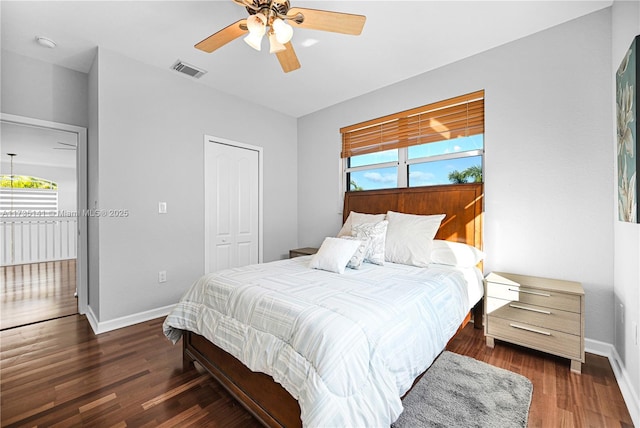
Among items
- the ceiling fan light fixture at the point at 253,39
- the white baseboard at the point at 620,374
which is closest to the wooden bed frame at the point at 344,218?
the white baseboard at the point at 620,374

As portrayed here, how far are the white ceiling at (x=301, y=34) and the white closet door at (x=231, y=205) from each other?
0.96 meters

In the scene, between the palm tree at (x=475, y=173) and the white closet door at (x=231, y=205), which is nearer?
the palm tree at (x=475, y=173)

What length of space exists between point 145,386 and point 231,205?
7.67ft

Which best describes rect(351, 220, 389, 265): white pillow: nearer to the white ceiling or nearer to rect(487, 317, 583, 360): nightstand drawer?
rect(487, 317, 583, 360): nightstand drawer

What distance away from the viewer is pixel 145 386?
1825mm

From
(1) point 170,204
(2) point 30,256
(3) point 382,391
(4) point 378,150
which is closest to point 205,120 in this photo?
(1) point 170,204

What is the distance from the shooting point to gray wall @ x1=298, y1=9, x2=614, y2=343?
2.17m

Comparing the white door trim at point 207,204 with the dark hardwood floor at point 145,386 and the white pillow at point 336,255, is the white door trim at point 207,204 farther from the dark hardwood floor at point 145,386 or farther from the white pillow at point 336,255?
the white pillow at point 336,255

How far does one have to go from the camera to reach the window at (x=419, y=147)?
2885 millimetres

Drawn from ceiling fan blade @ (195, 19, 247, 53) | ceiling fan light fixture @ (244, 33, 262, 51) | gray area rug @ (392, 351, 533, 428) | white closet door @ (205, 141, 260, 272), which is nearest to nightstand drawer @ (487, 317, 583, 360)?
gray area rug @ (392, 351, 533, 428)

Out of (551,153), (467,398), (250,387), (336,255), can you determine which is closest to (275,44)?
(336,255)

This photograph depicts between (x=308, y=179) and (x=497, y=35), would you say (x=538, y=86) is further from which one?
(x=308, y=179)

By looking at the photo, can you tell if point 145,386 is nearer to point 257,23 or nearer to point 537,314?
point 257,23

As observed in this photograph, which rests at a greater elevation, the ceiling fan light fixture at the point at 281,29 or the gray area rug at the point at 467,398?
the ceiling fan light fixture at the point at 281,29
